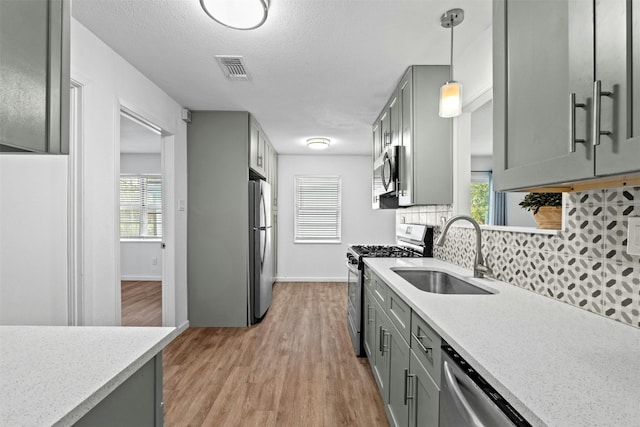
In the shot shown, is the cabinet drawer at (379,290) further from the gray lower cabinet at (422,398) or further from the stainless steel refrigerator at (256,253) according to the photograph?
the stainless steel refrigerator at (256,253)

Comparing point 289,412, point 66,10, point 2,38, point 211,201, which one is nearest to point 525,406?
point 2,38

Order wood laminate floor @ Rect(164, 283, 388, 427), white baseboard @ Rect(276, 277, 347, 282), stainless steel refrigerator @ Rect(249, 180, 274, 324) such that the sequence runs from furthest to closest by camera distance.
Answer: white baseboard @ Rect(276, 277, 347, 282) < stainless steel refrigerator @ Rect(249, 180, 274, 324) < wood laminate floor @ Rect(164, 283, 388, 427)

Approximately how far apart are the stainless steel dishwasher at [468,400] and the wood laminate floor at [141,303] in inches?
142

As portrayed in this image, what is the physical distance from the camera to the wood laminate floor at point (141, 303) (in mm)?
3818

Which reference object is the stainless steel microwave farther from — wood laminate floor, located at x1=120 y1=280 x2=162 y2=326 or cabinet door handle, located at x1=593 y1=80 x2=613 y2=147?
wood laminate floor, located at x1=120 y1=280 x2=162 y2=326

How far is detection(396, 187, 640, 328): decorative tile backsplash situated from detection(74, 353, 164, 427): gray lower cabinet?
5.09ft

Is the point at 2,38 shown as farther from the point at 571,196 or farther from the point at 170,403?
the point at 170,403

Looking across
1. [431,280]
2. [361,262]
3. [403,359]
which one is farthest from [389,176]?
[403,359]

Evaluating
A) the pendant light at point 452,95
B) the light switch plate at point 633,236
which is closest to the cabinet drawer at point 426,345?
the light switch plate at point 633,236

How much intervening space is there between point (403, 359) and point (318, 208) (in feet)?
14.9

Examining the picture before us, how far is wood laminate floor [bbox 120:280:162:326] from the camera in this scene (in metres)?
3.82

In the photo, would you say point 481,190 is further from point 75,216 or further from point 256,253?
point 75,216

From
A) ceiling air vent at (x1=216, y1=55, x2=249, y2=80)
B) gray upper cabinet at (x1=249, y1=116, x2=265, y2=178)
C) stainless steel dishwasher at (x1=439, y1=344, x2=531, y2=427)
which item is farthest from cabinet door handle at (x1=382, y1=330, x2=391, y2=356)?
gray upper cabinet at (x1=249, y1=116, x2=265, y2=178)

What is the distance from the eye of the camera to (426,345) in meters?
1.19
